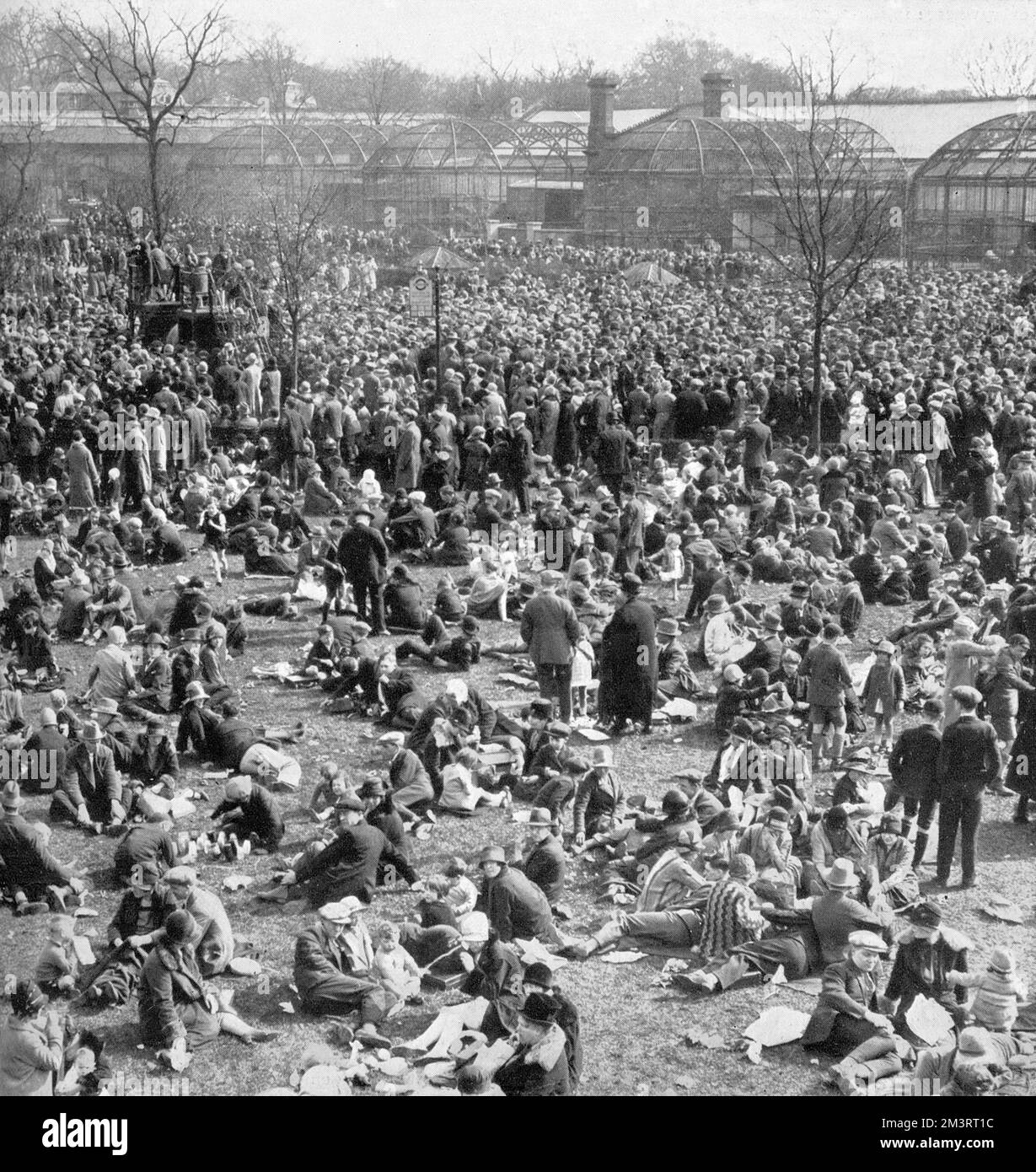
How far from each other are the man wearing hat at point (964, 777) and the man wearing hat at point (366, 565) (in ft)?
24.1

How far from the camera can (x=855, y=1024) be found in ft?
29.3

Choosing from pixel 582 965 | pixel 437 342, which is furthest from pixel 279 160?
pixel 582 965

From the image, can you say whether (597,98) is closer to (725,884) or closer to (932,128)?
(932,128)

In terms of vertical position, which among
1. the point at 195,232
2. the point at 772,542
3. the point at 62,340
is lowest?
the point at 772,542

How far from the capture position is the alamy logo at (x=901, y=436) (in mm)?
22344

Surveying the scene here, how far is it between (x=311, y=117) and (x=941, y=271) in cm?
3316

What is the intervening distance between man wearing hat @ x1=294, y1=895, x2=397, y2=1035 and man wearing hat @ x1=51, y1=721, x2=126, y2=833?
320 centimetres

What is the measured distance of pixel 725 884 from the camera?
10.2 m

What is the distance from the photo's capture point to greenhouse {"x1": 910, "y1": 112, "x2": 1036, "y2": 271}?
44094 millimetres

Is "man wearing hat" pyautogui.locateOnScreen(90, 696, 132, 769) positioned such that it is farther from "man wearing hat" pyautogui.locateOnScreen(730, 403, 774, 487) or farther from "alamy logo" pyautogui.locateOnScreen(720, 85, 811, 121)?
"alamy logo" pyautogui.locateOnScreen(720, 85, 811, 121)

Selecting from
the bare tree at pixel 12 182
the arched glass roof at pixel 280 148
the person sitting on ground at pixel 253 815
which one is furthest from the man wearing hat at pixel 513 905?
the arched glass roof at pixel 280 148

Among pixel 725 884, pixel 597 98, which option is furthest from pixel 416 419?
pixel 597 98
